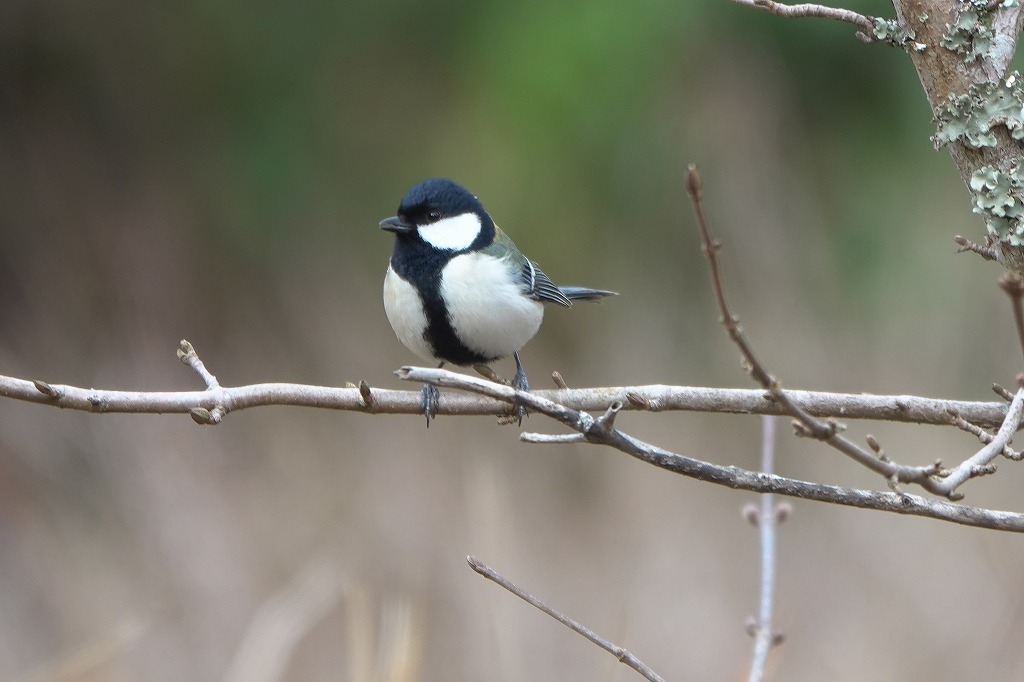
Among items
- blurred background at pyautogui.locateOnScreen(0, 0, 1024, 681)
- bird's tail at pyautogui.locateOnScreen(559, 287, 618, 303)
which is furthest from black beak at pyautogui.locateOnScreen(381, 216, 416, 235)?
blurred background at pyautogui.locateOnScreen(0, 0, 1024, 681)

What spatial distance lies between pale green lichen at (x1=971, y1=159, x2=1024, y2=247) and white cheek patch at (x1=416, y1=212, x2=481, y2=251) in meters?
1.57

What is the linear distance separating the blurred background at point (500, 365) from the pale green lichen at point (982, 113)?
2.09 m

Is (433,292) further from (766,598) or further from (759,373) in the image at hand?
(759,373)

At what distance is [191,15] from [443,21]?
1593 millimetres

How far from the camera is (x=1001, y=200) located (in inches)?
67.7

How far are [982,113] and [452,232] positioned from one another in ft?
5.44

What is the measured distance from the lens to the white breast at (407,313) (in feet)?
9.37

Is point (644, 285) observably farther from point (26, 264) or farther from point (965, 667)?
point (26, 264)

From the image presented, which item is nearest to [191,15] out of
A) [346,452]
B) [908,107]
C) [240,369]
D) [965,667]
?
[240,369]

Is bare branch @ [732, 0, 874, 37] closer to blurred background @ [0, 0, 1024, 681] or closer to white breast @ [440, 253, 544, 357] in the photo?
white breast @ [440, 253, 544, 357]

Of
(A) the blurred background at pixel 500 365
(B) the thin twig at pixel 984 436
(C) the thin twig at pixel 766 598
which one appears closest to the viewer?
(B) the thin twig at pixel 984 436

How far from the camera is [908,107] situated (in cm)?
546

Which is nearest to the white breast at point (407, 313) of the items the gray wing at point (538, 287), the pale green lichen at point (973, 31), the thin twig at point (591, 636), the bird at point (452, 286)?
the bird at point (452, 286)

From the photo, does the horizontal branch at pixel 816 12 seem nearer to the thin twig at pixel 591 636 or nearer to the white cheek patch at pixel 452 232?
the thin twig at pixel 591 636
